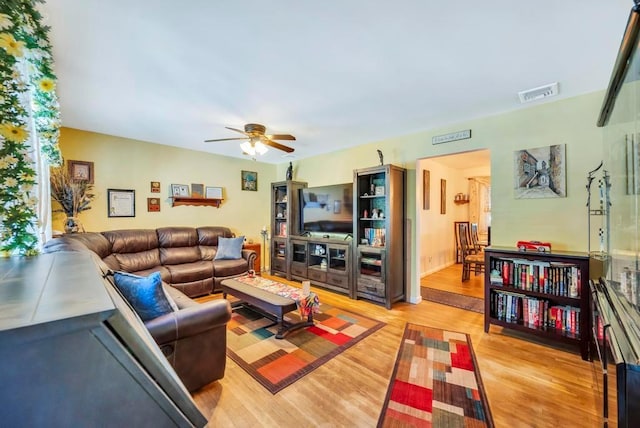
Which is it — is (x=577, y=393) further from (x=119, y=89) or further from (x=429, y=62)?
(x=119, y=89)

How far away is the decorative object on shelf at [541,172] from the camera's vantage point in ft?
8.83

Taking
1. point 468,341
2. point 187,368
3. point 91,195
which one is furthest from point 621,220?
point 91,195

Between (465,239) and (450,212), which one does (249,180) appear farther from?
(450,212)

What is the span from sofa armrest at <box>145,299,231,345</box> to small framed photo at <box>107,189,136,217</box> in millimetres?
3215

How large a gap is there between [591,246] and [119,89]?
15.7ft

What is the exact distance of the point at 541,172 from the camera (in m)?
2.80

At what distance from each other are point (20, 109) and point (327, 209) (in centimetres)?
379

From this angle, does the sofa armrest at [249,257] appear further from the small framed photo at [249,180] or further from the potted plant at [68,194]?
the potted plant at [68,194]

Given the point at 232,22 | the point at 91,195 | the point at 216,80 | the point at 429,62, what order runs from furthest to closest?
the point at 91,195 < the point at 216,80 < the point at 429,62 < the point at 232,22

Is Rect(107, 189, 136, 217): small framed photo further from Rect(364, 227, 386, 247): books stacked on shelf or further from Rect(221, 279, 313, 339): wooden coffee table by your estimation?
Rect(364, 227, 386, 247): books stacked on shelf

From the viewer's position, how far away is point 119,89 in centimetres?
251

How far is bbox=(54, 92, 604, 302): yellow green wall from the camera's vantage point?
2625 millimetres

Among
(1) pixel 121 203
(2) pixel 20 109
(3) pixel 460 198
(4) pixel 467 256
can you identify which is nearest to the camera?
(2) pixel 20 109

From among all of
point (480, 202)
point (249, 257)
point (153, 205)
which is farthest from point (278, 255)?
point (480, 202)
